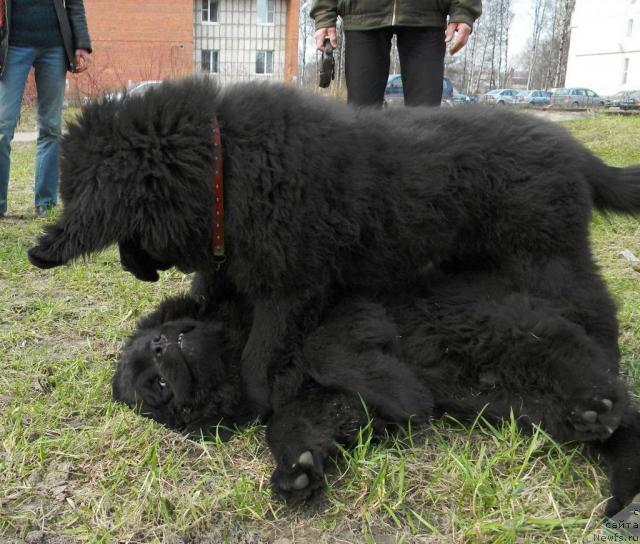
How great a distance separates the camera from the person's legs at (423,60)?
3.40 metres

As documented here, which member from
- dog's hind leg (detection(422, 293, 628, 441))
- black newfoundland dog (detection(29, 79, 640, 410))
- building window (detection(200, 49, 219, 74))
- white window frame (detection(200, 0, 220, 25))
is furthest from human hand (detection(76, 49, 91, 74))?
white window frame (detection(200, 0, 220, 25))

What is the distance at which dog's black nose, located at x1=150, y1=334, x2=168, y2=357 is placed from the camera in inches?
90.9

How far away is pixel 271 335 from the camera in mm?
2154

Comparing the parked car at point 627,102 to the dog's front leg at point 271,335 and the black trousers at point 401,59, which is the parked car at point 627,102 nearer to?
the black trousers at point 401,59

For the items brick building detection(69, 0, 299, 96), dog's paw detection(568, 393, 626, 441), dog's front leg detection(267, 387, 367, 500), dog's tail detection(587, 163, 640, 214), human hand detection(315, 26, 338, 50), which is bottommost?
dog's front leg detection(267, 387, 367, 500)

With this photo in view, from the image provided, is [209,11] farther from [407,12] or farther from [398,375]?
[398,375]

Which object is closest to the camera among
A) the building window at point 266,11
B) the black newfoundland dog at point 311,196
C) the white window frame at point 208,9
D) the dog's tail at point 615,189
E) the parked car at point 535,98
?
the black newfoundland dog at point 311,196

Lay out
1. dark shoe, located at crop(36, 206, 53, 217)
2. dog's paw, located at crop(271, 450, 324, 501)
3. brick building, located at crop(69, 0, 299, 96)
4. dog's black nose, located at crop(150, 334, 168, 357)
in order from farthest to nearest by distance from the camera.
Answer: brick building, located at crop(69, 0, 299, 96)
dark shoe, located at crop(36, 206, 53, 217)
dog's black nose, located at crop(150, 334, 168, 357)
dog's paw, located at crop(271, 450, 324, 501)

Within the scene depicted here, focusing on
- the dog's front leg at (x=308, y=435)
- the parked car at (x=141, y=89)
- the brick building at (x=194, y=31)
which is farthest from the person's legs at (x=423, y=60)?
the brick building at (x=194, y=31)

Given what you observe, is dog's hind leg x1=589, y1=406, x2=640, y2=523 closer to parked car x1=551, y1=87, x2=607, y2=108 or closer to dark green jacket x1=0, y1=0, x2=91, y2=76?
dark green jacket x1=0, y1=0, x2=91, y2=76

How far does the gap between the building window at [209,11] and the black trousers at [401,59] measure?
29910mm

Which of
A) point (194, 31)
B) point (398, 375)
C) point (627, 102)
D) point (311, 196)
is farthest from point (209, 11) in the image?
point (398, 375)

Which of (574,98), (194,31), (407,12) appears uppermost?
(194,31)

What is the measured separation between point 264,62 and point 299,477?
29760 mm
